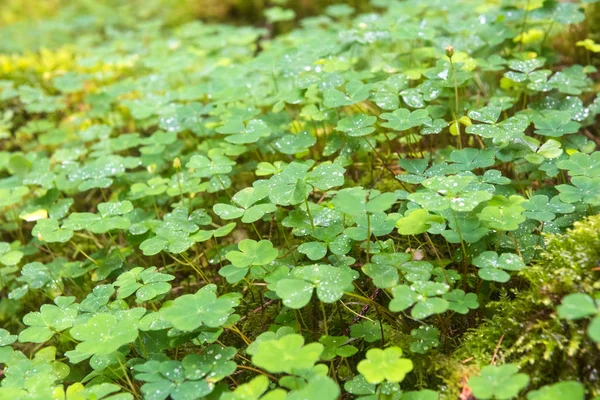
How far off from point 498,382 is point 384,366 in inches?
11.1

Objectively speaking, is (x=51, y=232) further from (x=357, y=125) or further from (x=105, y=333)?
(x=357, y=125)

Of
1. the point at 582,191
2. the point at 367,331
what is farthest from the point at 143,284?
the point at 582,191

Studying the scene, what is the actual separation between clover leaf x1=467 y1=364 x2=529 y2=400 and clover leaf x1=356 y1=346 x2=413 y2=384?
0.17 metres

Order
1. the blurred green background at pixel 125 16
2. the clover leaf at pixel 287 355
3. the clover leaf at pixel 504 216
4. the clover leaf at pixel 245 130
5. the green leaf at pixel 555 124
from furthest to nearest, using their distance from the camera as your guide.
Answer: the blurred green background at pixel 125 16
the clover leaf at pixel 245 130
the green leaf at pixel 555 124
the clover leaf at pixel 504 216
the clover leaf at pixel 287 355

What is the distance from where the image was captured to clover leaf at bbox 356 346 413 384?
1.34 metres

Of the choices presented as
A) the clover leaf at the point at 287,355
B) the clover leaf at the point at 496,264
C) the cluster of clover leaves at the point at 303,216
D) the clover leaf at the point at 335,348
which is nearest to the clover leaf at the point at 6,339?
the cluster of clover leaves at the point at 303,216

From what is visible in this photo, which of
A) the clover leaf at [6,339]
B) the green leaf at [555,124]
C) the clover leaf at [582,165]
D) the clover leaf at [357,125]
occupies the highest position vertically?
the clover leaf at [357,125]

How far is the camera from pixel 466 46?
270cm

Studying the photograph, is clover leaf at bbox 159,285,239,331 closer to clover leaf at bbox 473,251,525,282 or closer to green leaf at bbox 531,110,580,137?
clover leaf at bbox 473,251,525,282

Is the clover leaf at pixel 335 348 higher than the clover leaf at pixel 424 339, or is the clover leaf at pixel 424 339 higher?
the clover leaf at pixel 424 339

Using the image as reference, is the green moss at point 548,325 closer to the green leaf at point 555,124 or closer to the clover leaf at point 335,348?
the clover leaf at point 335,348

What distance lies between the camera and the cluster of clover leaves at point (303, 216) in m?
1.53

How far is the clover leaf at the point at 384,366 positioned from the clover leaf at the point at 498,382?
0.17 meters

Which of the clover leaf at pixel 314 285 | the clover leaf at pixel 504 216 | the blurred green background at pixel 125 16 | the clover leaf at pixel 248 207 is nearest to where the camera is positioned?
the clover leaf at pixel 314 285
